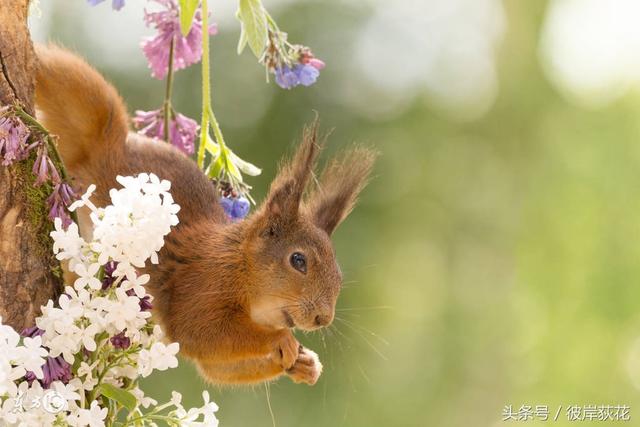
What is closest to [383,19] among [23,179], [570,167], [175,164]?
[570,167]

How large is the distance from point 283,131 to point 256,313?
482 cm

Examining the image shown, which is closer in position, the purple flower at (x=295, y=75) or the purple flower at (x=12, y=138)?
the purple flower at (x=12, y=138)

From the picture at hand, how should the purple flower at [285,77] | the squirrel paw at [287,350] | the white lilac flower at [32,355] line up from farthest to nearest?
the squirrel paw at [287,350] < the purple flower at [285,77] < the white lilac flower at [32,355]

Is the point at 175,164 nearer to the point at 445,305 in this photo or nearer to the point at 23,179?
the point at 23,179

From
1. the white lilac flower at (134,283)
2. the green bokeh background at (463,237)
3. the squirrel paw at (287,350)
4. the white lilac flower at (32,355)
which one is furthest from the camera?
the green bokeh background at (463,237)

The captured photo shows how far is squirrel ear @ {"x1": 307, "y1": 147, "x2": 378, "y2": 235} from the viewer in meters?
1.90

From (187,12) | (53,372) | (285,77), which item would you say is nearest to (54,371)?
(53,372)

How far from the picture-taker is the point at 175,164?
1953mm

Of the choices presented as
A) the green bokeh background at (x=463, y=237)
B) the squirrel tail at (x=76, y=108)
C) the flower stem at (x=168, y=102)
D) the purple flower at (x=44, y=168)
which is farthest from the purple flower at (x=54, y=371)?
the green bokeh background at (x=463, y=237)

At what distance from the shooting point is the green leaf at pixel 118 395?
50.1 inches

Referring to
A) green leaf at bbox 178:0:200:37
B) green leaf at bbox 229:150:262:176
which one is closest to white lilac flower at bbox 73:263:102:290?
green leaf at bbox 178:0:200:37

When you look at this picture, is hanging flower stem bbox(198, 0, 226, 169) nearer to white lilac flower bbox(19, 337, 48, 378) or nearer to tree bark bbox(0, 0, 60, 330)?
tree bark bbox(0, 0, 60, 330)

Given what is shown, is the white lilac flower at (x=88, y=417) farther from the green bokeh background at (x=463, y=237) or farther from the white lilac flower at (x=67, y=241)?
the green bokeh background at (x=463, y=237)

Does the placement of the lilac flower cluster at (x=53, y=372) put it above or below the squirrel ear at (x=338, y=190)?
above
